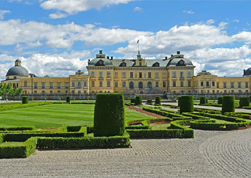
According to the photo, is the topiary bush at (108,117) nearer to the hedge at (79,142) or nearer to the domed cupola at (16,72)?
the hedge at (79,142)

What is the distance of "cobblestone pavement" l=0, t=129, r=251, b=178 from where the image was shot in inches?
216

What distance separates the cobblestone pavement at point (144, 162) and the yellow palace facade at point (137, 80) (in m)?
51.4

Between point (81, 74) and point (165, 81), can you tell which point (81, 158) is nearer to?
point (81, 74)

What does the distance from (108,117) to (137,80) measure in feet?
177

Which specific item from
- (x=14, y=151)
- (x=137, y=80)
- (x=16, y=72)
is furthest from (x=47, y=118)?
(x=16, y=72)

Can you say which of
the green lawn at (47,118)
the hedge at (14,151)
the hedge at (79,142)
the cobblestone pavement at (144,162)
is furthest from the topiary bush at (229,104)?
the hedge at (14,151)

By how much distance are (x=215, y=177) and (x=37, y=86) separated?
62089 mm

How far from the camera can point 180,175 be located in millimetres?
5355

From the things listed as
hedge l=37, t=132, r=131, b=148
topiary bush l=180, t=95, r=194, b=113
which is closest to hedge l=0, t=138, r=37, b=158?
hedge l=37, t=132, r=131, b=148

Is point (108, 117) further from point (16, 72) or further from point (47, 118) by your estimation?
point (16, 72)

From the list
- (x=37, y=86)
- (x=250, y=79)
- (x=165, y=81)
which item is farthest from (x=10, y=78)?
(x=250, y=79)

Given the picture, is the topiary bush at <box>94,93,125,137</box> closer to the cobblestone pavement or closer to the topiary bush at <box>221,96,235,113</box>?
the cobblestone pavement

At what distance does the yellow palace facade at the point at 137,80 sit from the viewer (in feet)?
195

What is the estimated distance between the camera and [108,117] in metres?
8.37
